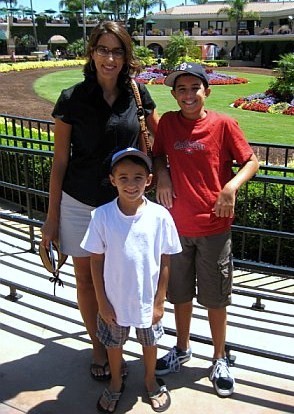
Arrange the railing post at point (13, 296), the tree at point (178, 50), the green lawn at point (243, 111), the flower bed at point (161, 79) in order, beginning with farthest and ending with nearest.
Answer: the tree at point (178, 50) < the flower bed at point (161, 79) < the green lawn at point (243, 111) < the railing post at point (13, 296)

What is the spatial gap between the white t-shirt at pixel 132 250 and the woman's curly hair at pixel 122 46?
64 centimetres

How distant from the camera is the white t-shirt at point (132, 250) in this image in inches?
89.4

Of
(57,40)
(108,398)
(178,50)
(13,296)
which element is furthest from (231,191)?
(57,40)

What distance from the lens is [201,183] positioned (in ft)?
7.86

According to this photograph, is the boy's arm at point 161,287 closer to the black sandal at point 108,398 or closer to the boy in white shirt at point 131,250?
the boy in white shirt at point 131,250

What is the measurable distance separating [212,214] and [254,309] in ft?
4.91

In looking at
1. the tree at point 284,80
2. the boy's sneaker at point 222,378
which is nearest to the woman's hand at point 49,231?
the boy's sneaker at point 222,378

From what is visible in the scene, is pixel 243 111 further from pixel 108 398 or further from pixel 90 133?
pixel 108 398

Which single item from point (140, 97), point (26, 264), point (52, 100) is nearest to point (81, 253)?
point (140, 97)

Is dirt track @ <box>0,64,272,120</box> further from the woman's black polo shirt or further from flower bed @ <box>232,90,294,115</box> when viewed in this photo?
the woman's black polo shirt

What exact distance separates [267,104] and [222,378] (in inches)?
635

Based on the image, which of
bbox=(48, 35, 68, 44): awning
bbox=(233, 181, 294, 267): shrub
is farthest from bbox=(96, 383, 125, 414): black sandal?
bbox=(48, 35, 68, 44): awning

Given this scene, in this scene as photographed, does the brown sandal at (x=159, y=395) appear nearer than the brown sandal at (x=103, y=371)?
Yes

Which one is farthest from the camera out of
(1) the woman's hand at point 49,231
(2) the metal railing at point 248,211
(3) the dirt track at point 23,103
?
Result: (3) the dirt track at point 23,103
